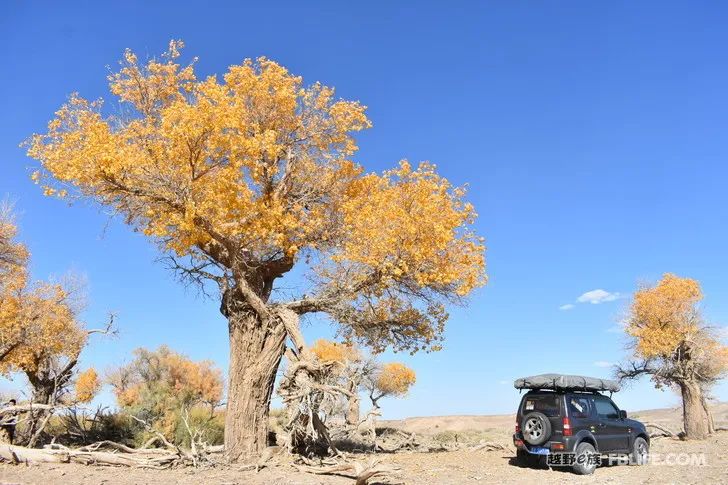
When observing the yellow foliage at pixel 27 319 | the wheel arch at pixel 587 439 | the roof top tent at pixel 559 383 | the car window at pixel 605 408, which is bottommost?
the wheel arch at pixel 587 439

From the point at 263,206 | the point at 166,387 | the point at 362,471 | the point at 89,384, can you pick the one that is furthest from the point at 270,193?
the point at 89,384

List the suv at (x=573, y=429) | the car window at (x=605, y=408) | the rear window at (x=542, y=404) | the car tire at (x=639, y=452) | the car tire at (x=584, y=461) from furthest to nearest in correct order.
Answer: the car tire at (x=639, y=452), the car window at (x=605, y=408), the rear window at (x=542, y=404), the suv at (x=573, y=429), the car tire at (x=584, y=461)

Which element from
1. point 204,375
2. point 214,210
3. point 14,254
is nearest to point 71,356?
point 14,254

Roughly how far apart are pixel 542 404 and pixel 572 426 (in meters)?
0.96

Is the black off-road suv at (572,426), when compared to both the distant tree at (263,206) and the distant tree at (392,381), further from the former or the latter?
the distant tree at (392,381)

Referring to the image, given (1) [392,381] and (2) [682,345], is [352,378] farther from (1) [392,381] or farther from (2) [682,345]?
(1) [392,381]

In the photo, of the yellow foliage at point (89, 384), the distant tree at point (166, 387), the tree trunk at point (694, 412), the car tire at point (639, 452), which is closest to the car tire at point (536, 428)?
the car tire at point (639, 452)

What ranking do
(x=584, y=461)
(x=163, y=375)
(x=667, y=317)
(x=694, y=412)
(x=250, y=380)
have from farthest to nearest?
(x=163, y=375)
(x=667, y=317)
(x=694, y=412)
(x=250, y=380)
(x=584, y=461)

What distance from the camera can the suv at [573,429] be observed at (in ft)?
48.3

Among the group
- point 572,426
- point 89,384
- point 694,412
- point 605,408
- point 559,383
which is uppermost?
point 559,383

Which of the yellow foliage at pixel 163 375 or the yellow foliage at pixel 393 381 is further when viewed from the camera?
the yellow foliage at pixel 393 381

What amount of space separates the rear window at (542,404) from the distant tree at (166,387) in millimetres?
15707

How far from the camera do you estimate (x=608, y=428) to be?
625 inches

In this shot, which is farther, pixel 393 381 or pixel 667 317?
pixel 393 381
